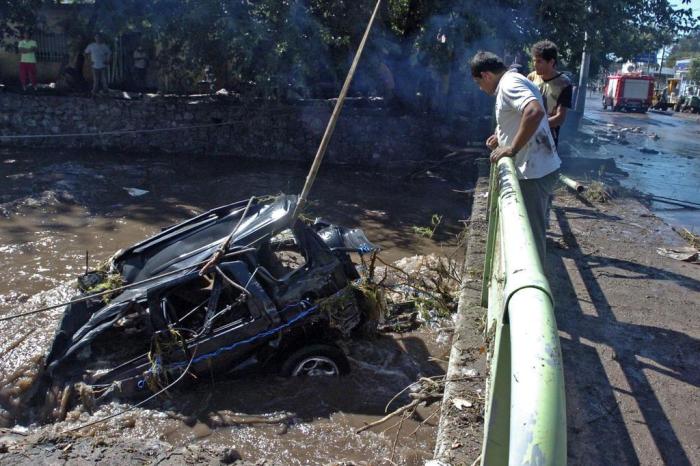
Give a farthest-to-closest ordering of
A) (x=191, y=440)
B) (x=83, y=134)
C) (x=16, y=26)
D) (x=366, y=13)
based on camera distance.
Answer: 1. (x=16, y=26)
2. (x=83, y=134)
3. (x=366, y=13)
4. (x=191, y=440)

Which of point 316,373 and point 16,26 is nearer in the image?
point 316,373

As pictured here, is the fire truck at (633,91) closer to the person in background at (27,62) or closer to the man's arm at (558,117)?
the person in background at (27,62)

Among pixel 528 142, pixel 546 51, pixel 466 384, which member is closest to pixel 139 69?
pixel 546 51

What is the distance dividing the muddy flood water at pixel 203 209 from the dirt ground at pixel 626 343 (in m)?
1.11

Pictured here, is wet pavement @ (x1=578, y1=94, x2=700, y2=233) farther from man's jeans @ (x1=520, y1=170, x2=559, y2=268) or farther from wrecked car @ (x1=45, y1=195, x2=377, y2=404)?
wrecked car @ (x1=45, y1=195, x2=377, y2=404)

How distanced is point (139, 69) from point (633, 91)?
34042 mm

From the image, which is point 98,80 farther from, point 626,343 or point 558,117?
point 626,343

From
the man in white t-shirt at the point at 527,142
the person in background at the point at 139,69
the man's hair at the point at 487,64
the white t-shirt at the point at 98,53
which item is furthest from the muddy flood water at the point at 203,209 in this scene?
the person in background at the point at 139,69

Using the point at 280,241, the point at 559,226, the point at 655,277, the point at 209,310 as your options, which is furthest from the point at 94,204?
the point at 655,277

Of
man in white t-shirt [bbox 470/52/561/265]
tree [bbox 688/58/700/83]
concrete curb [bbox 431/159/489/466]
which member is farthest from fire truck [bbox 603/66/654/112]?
man in white t-shirt [bbox 470/52/561/265]

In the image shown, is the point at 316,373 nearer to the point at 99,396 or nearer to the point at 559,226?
the point at 99,396

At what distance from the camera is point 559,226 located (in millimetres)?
6695

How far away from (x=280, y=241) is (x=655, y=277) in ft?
11.0

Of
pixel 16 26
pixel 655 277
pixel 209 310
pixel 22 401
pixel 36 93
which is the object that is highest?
pixel 16 26
